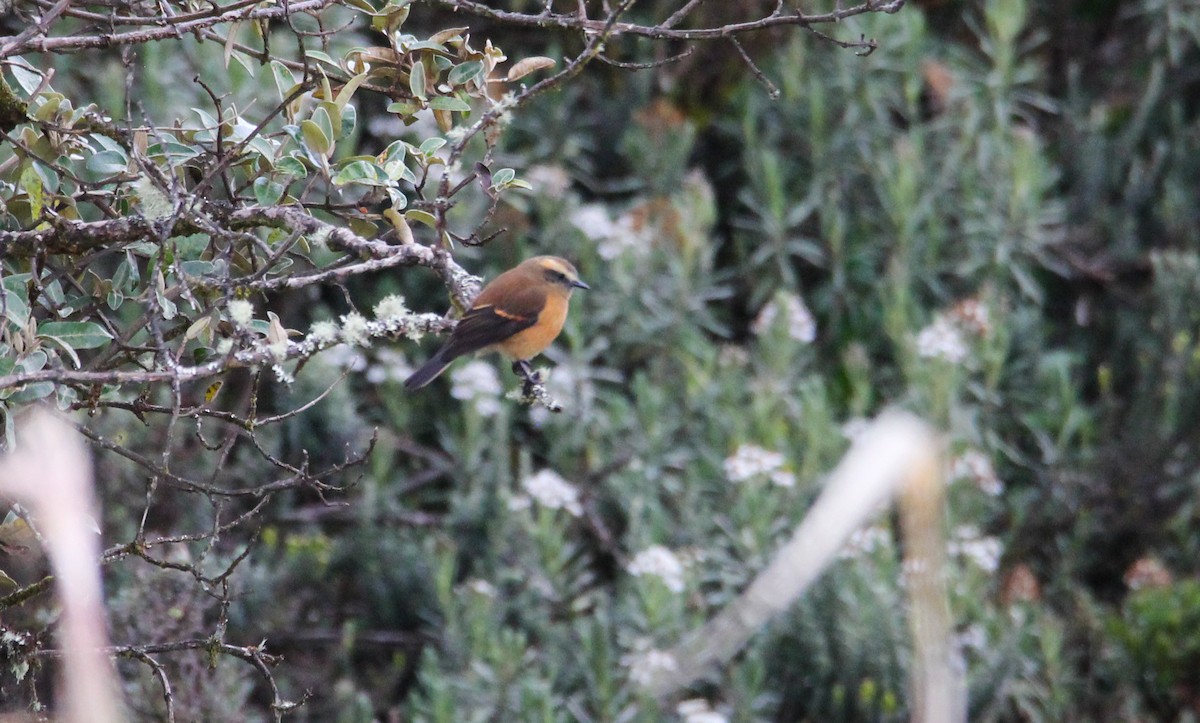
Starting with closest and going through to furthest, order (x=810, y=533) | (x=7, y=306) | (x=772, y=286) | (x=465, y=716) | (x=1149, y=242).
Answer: (x=810, y=533), (x=7, y=306), (x=465, y=716), (x=772, y=286), (x=1149, y=242)

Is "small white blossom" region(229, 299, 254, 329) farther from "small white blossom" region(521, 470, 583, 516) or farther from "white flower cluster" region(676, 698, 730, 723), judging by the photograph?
"small white blossom" region(521, 470, 583, 516)

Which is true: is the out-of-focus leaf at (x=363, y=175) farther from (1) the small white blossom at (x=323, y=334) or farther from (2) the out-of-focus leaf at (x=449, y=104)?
(1) the small white blossom at (x=323, y=334)

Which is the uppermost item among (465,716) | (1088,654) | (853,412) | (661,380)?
(661,380)

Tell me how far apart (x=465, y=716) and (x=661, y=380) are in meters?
2.00

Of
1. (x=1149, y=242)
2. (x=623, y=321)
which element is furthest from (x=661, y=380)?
(x=1149, y=242)

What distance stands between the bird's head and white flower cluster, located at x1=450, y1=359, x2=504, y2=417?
2.52ft

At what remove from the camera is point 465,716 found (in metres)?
4.42

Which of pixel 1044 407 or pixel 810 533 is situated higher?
pixel 1044 407

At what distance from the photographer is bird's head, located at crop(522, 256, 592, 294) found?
175 inches

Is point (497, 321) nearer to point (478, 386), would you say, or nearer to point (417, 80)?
point (478, 386)

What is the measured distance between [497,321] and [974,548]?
2270 millimetres

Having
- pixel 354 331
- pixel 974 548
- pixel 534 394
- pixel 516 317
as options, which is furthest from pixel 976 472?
pixel 354 331

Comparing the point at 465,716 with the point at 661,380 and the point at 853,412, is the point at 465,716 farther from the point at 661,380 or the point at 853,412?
the point at 853,412

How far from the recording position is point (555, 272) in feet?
14.7
